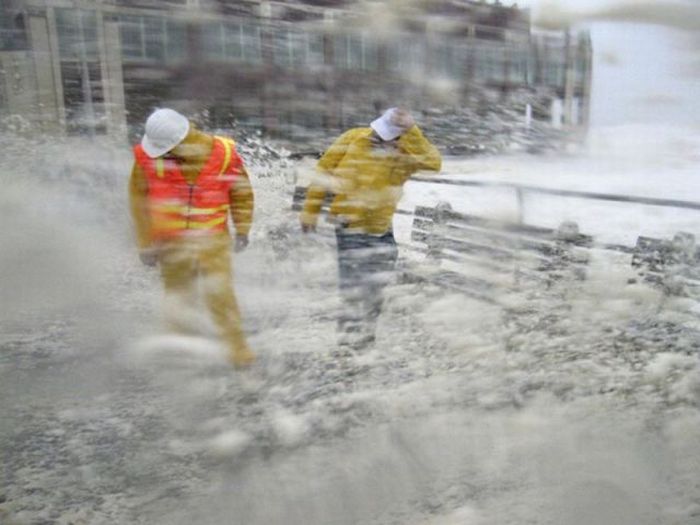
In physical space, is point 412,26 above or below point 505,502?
above

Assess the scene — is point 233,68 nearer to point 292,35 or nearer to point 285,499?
point 292,35

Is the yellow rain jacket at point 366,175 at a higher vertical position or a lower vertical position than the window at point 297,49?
lower

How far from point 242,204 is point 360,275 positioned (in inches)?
22.3

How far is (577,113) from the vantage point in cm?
158

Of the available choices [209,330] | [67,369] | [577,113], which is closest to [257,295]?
[209,330]

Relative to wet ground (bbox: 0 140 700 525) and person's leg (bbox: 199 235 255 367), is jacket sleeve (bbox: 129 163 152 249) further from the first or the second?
person's leg (bbox: 199 235 255 367)

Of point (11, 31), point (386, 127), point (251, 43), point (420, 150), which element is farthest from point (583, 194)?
point (11, 31)

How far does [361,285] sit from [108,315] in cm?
102

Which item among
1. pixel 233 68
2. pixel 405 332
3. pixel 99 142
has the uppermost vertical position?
pixel 233 68

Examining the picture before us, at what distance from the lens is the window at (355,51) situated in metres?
1.50

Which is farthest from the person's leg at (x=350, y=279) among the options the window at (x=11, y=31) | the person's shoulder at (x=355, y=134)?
the window at (x=11, y=31)

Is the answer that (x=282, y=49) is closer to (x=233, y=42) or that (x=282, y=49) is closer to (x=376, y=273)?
→ (x=233, y=42)

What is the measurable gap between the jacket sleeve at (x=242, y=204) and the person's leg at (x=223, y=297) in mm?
81

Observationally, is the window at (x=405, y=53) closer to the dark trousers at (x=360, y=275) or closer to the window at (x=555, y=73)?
the window at (x=555, y=73)
